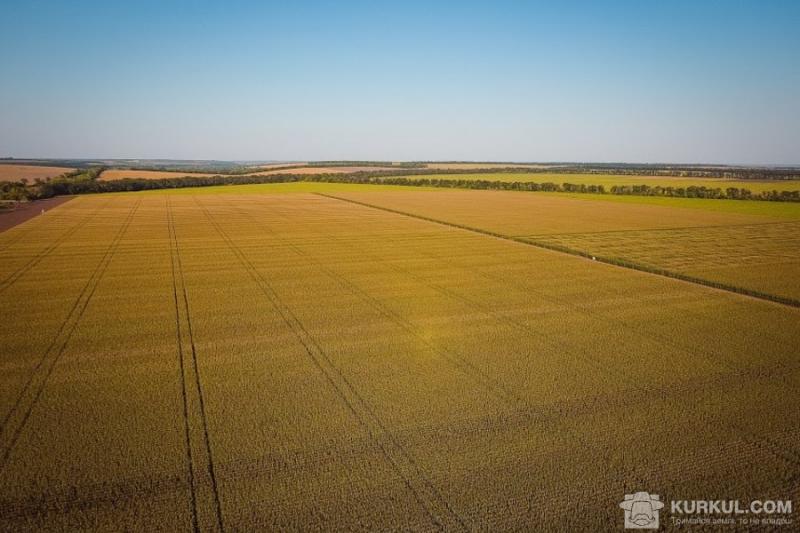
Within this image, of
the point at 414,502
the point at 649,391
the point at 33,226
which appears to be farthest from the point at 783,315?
the point at 33,226

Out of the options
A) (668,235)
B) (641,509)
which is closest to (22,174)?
(668,235)

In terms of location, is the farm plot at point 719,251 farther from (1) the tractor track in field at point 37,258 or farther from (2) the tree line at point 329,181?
(2) the tree line at point 329,181

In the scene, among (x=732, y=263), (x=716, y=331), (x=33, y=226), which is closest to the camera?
(x=716, y=331)

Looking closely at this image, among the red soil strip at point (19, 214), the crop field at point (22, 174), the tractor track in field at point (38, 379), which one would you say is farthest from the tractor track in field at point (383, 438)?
the crop field at point (22, 174)

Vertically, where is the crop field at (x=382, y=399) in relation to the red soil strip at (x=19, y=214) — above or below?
below

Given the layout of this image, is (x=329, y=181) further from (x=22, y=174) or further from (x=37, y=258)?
(x=37, y=258)

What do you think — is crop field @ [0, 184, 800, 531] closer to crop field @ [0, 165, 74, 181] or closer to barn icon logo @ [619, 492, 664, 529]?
barn icon logo @ [619, 492, 664, 529]

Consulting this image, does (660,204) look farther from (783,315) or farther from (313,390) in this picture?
(313,390)
